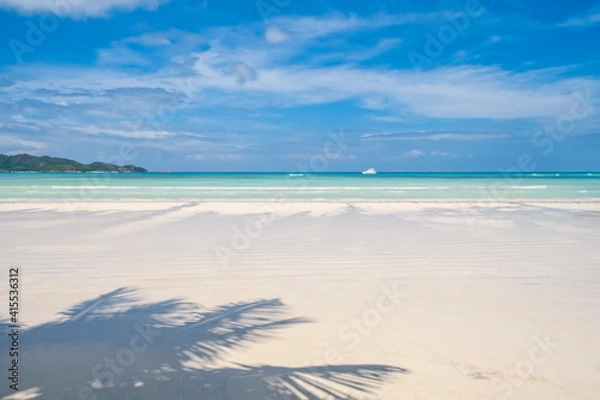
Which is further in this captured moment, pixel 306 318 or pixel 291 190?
pixel 291 190

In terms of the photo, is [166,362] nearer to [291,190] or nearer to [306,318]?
[306,318]

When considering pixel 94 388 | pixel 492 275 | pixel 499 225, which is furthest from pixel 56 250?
pixel 499 225

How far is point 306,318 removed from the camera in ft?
Result: 16.8

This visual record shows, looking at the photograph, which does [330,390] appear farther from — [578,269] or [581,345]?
[578,269]

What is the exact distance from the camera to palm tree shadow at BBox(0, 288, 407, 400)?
3.52 metres

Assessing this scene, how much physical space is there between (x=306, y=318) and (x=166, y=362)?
68.5 inches

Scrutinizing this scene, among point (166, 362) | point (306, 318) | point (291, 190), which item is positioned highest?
point (291, 190)

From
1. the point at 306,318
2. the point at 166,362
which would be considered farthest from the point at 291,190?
the point at 166,362

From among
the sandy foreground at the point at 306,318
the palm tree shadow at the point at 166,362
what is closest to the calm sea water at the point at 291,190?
the sandy foreground at the point at 306,318

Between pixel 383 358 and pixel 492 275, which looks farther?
pixel 492 275

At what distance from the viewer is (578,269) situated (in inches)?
302

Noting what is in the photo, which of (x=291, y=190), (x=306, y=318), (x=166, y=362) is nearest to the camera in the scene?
(x=166, y=362)

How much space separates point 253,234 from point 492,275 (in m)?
6.35

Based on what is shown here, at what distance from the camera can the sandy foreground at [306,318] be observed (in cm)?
365
